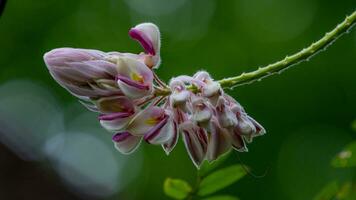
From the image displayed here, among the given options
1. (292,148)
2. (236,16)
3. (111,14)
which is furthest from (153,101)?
(111,14)

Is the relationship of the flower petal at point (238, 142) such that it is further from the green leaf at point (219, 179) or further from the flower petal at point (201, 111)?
the green leaf at point (219, 179)

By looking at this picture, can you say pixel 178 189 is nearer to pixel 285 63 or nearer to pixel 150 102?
pixel 150 102

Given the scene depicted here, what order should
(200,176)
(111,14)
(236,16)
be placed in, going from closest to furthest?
(200,176)
(236,16)
(111,14)

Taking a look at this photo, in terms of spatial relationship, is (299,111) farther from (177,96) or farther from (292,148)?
(177,96)

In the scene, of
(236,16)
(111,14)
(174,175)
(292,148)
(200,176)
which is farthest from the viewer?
(111,14)

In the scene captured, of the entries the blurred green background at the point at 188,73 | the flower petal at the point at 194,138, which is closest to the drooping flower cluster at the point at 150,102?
the flower petal at the point at 194,138

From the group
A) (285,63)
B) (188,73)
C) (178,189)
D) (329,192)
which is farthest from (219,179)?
(188,73)
